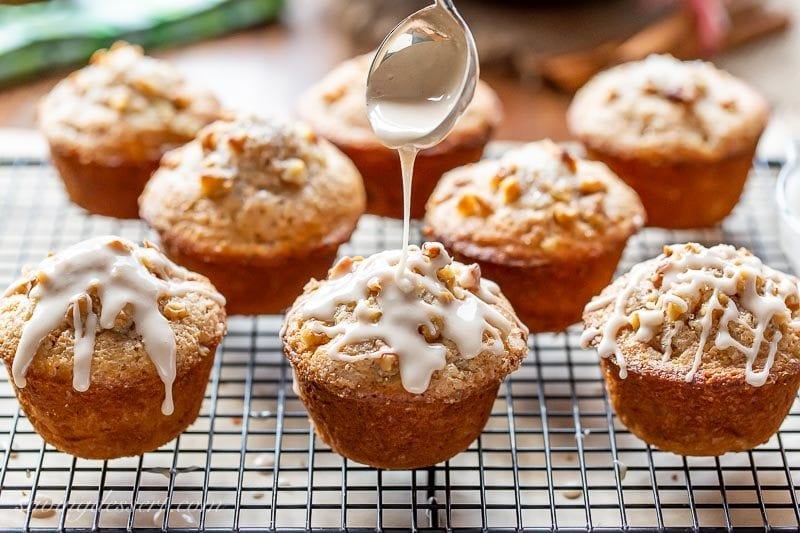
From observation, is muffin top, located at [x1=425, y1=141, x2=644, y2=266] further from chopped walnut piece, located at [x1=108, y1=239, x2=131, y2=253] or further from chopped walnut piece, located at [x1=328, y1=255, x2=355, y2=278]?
chopped walnut piece, located at [x1=108, y1=239, x2=131, y2=253]

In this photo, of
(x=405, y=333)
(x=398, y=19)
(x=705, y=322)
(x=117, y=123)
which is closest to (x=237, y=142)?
(x=117, y=123)

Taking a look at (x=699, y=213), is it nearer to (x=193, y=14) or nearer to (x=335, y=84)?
(x=335, y=84)

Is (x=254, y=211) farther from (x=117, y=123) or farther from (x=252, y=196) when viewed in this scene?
(x=117, y=123)

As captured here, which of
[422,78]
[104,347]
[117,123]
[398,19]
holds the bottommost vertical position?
[398,19]

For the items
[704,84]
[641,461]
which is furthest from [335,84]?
[641,461]

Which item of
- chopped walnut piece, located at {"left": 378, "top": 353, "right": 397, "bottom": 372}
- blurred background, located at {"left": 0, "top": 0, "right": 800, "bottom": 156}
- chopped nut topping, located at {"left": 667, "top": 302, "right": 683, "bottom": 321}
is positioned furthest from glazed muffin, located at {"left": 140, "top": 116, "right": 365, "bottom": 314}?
blurred background, located at {"left": 0, "top": 0, "right": 800, "bottom": 156}

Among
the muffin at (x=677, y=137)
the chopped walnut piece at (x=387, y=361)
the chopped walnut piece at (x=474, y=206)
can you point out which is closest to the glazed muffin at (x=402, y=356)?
the chopped walnut piece at (x=387, y=361)
